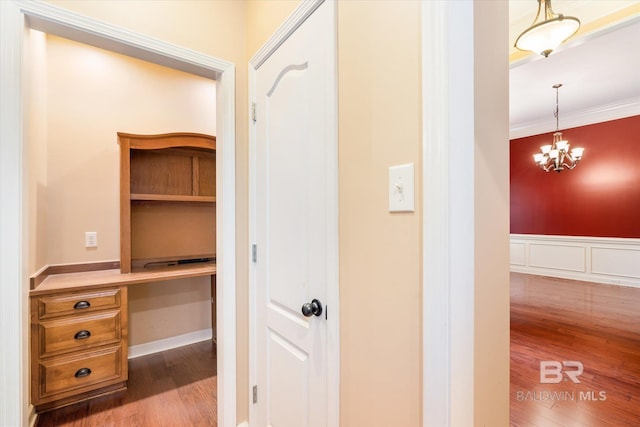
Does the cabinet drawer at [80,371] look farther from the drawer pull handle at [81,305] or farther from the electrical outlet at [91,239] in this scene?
the electrical outlet at [91,239]

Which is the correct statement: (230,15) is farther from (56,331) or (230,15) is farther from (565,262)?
(565,262)

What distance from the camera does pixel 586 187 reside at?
503 cm

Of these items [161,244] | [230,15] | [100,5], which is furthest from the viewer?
[161,244]

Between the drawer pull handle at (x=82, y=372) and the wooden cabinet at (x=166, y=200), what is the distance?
2.41 ft

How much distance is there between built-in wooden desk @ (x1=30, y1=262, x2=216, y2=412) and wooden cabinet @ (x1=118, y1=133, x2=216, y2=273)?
35cm

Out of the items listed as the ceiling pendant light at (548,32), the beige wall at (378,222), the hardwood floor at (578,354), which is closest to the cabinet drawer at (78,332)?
the beige wall at (378,222)

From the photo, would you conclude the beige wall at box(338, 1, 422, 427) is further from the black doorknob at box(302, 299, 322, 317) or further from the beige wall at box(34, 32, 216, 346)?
the beige wall at box(34, 32, 216, 346)

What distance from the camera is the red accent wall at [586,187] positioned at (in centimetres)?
457

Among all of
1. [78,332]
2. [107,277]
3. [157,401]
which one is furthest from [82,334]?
[157,401]

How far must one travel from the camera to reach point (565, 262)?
5379 millimetres

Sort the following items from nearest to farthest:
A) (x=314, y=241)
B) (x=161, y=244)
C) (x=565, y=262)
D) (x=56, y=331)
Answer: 1. (x=314, y=241)
2. (x=56, y=331)
3. (x=161, y=244)
4. (x=565, y=262)

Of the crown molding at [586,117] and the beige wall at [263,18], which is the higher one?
the crown molding at [586,117]

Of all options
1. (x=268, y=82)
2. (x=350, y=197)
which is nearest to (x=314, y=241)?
(x=350, y=197)

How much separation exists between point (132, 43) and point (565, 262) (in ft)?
23.2
